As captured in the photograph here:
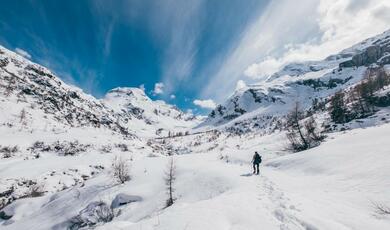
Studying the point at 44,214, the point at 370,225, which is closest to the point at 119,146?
the point at 44,214

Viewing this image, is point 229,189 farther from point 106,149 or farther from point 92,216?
point 106,149

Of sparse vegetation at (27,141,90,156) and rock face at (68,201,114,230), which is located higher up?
sparse vegetation at (27,141,90,156)

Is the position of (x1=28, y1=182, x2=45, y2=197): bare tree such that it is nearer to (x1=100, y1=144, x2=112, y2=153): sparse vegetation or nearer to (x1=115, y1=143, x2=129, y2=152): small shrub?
(x1=100, y1=144, x2=112, y2=153): sparse vegetation

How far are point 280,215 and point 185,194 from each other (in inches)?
451

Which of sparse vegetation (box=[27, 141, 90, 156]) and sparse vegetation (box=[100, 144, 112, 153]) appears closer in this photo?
sparse vegetation (box=[27, 141, 90, 156])

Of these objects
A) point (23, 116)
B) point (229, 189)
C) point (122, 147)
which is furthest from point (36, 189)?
point (23, 116)

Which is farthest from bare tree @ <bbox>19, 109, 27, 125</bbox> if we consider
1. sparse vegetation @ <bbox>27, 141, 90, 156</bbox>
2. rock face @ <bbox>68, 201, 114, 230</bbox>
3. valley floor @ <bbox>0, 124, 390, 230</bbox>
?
rock face @ <bbox>68, 201, 114, 230</bbox>

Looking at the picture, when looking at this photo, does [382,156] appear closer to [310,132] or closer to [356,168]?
[356,168]

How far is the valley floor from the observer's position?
9789 millimetres

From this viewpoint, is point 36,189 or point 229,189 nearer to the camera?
point 229,189

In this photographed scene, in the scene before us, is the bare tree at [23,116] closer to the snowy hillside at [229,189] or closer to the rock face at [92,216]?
the snowy hillside at [229,189]

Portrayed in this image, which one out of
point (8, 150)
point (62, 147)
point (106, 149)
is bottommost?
point (106, 149)

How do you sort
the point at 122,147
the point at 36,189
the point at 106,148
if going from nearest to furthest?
the point at 36,189 → the point at 106,148 → the point at 122,147

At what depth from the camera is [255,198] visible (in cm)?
1357
